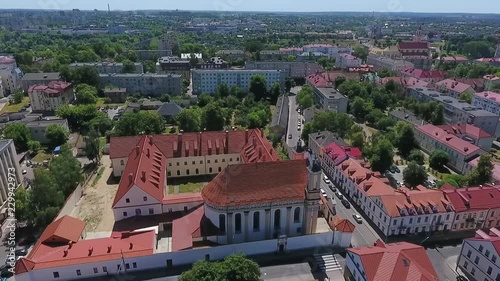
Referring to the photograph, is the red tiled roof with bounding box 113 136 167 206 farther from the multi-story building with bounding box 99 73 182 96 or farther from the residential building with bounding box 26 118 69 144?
the multi-story building with bounding box 99 73 182 96

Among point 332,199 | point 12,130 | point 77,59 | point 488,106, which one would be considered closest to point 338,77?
point 488,106

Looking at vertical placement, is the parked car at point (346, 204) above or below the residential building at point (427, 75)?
below

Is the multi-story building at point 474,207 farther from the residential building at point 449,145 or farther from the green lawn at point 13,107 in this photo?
the green lawn at point 13,107

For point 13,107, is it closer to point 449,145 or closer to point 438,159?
point 438,159

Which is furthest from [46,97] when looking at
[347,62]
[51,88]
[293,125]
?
[347,62]

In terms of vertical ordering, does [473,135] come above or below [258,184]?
below

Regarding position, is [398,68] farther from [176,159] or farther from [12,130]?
[12,130]

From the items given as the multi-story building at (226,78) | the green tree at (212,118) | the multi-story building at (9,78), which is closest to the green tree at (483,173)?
Result: the green tree at (212,118)
